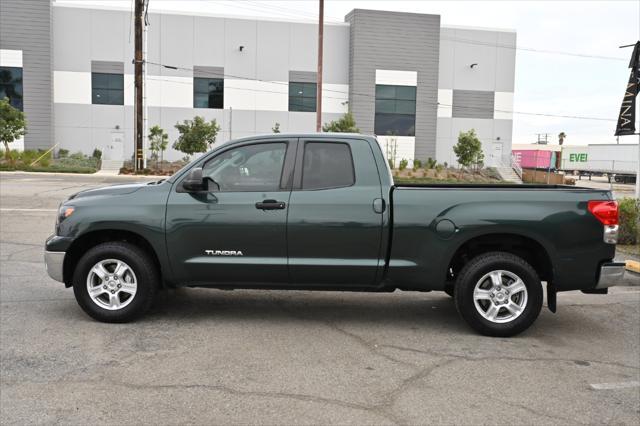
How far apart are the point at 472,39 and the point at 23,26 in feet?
105

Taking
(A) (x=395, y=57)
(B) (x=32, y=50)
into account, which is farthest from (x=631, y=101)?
(B) (x=32, y=50)

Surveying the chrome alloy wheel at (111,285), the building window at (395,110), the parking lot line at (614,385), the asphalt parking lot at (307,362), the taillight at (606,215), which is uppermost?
the building window at (395,110)

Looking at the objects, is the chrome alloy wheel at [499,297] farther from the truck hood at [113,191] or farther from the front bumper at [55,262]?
the front bumper at [55,262]

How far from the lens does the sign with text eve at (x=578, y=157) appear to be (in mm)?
63994

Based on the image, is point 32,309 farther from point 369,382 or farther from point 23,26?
point 23,26

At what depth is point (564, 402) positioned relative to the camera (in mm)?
4215

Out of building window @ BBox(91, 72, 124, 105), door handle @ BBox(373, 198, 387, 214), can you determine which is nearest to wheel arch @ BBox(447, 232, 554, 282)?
door handle @ BBox(373, 198, 387, 214)

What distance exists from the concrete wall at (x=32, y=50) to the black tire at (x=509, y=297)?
4107cm

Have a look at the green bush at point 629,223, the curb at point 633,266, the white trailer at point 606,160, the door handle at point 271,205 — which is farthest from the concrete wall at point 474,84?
the door handle at point 271,205

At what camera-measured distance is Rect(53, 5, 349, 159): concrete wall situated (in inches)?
1644

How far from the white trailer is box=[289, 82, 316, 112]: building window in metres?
26.5

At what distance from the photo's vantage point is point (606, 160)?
194 feet

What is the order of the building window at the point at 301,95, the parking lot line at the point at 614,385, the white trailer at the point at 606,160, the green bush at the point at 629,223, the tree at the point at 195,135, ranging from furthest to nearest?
the white trailer at the point at 606,160 → the building window at the point at 301,95 → the tree at the point at 195,135 → the green bush at the point at 629,223 → the parking lot line at the point at 614,385

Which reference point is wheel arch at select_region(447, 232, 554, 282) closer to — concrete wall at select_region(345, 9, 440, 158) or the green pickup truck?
the green pickup truck
